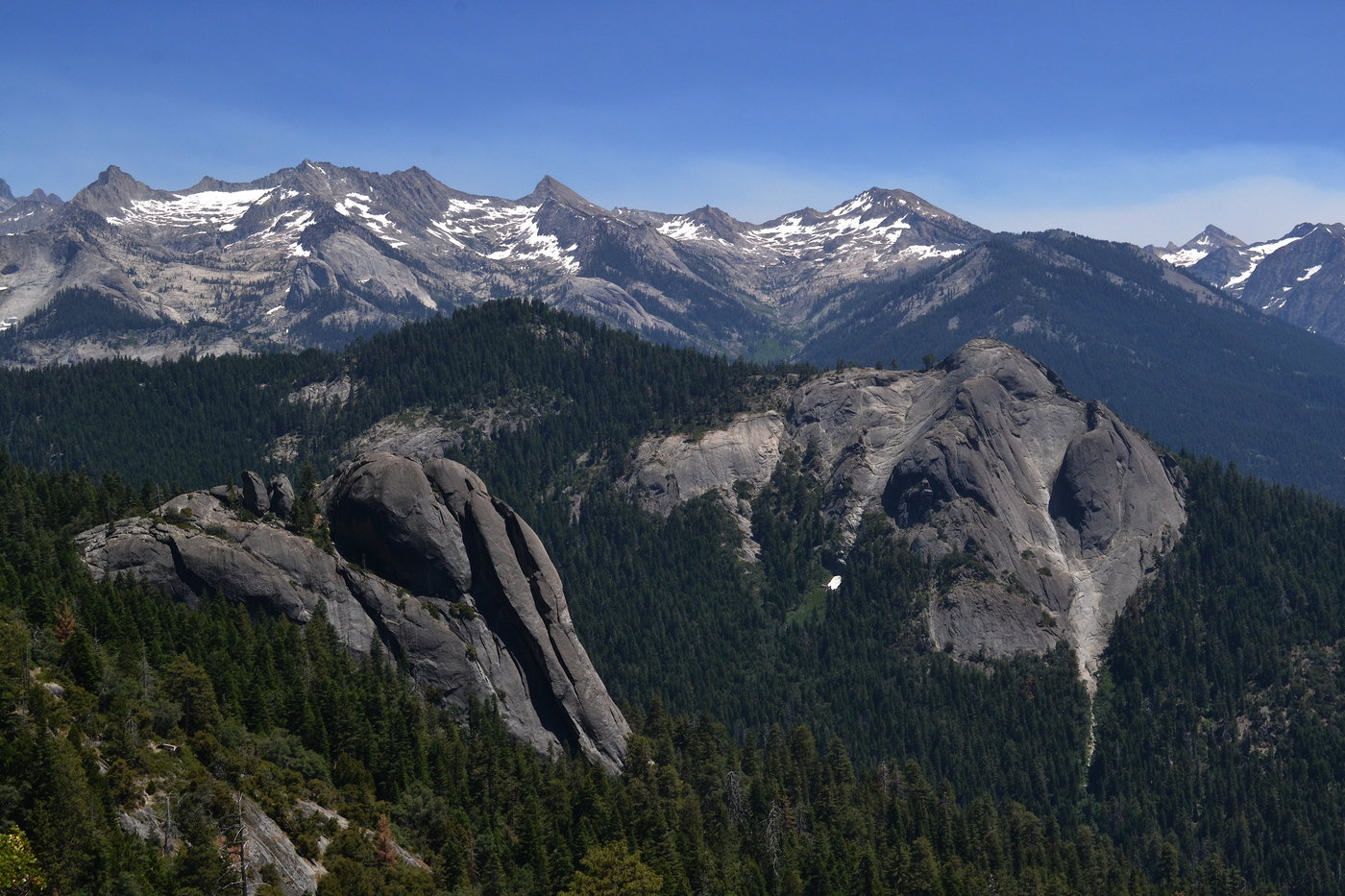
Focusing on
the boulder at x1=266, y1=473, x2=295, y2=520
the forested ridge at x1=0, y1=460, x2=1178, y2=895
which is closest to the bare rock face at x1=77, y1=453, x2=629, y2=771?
the forested ridge at x1=0, y1=460, x2=1178, y2=895

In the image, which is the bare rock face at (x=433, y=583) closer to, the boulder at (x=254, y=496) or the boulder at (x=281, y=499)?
the boulder at (x=254, y=496)

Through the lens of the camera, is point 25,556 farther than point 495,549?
No

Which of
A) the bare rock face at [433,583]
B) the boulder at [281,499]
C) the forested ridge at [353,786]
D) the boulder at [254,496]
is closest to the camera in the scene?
the forested ridge at [353,786]

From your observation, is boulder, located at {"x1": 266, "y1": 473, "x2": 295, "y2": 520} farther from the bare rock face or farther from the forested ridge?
the forested ridge

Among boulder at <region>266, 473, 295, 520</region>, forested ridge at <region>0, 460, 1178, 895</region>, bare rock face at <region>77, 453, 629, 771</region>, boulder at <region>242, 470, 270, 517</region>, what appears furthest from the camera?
boulder at <region>266, 473, 295, 520</region>

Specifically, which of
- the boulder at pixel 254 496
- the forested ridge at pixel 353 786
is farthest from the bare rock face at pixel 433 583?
the forested ridge at pixel 353 786

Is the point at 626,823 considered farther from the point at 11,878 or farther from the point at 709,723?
the point at 11,878

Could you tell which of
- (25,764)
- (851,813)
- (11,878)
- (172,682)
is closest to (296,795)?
(172,682)

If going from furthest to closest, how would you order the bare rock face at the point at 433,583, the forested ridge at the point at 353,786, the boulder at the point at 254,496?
the boulder at the point at 254,496 < the bare rock face at the point at 433,583 < the forested ridge at the point at 353,786
